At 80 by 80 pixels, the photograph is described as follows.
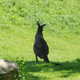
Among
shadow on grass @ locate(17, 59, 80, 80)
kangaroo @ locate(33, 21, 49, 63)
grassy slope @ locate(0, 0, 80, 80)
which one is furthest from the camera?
grassy slope @ locate(0, 0, 80, 80)

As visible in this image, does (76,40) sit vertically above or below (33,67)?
below

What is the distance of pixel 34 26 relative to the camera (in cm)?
4159

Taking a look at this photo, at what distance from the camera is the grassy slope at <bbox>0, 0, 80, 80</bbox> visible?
1201 inches

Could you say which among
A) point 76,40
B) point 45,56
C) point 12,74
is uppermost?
point 12,74

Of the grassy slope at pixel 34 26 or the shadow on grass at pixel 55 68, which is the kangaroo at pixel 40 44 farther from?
the grassy slope at pixel 34 26

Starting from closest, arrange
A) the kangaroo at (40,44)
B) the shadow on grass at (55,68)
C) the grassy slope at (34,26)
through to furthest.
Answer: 1. the shadow on grass at (55,68)
2. the kangaroo at (40,44)
3. the grassy slope at (34,26)

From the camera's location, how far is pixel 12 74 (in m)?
8.92

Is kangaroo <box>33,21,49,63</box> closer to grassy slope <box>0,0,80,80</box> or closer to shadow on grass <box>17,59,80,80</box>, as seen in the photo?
shadow on grass <box>17,59,80,80</box>

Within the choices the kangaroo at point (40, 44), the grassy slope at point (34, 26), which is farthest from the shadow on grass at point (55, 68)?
the grassy slope at point (34, 26)

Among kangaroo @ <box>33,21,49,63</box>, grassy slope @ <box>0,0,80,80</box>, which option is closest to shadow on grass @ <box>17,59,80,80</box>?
kangaroo @ <box>33,21,49,63</box>

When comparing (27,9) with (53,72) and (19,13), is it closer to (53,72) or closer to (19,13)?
(19,13)

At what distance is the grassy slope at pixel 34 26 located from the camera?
100 feet

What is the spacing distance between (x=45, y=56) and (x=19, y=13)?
24314mm

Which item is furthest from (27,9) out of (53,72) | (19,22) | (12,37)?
(53,72)
